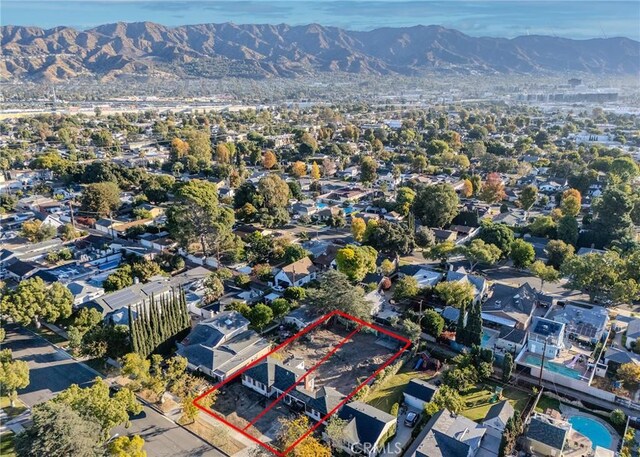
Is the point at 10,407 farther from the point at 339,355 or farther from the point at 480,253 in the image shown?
the point at 480,253

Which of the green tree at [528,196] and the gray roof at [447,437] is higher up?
the green tree at [528,196]

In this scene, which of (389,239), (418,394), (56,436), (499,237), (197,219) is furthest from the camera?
(499,237)

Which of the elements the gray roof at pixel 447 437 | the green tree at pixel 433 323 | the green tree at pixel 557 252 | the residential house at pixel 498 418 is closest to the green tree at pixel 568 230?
the green tree at pixel 557 252

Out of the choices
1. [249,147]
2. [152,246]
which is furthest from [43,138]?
[152,246]


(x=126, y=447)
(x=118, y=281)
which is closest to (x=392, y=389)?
(x=126, y=447)

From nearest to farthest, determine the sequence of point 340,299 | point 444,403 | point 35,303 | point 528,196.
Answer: point 444,403, point 35,303, point 340,299, point 528,196

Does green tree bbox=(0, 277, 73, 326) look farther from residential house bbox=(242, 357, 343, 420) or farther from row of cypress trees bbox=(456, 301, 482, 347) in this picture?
row of cypress trees bbox=(456, 301, 482, 347)

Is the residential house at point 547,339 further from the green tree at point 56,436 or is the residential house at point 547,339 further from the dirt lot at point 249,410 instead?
the green tree at point 56,436
